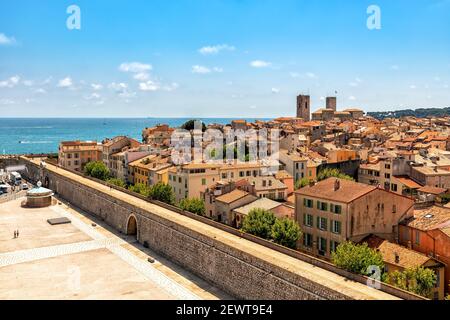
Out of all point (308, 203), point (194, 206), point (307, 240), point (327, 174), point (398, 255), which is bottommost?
point (307, 240)

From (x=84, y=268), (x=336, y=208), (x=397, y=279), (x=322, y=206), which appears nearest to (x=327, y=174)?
(x=322, y=206)

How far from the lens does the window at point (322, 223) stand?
1259 inches

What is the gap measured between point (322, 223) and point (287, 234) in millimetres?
2958

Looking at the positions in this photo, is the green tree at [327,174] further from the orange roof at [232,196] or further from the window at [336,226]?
the window at [336,226]

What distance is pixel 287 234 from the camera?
3097cm

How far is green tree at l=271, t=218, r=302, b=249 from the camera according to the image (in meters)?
31.0

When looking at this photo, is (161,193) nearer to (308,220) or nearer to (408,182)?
(308,220)

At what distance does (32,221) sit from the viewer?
45.3 m

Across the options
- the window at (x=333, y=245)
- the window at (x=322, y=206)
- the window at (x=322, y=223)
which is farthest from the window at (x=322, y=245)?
the window at (x=322, y=206)

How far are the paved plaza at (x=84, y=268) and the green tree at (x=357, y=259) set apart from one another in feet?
21.2

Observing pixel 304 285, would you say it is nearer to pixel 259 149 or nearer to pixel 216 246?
pixel 216 246

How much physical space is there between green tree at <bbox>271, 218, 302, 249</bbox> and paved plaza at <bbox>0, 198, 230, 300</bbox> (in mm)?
6185
